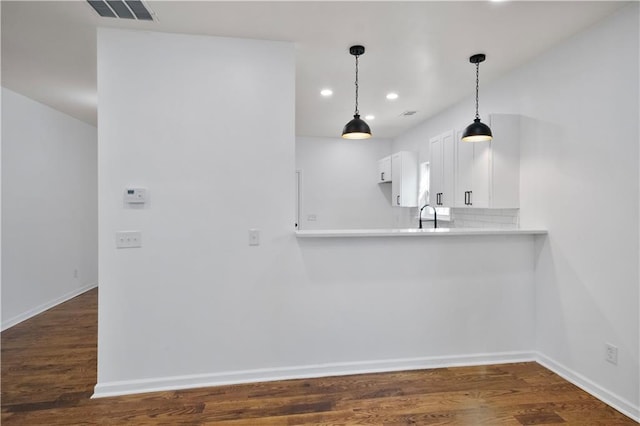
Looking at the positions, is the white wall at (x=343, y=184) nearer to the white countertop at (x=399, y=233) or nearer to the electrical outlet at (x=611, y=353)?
the white countertop at (x=399, y=233)

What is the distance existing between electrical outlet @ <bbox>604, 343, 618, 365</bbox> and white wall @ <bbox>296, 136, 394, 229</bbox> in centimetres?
451

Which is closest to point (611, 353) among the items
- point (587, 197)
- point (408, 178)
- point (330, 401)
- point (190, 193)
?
point (587, 197)

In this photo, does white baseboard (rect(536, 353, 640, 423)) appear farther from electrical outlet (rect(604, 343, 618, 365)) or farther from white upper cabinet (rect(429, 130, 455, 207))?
white upper cabinet (rect(429, 130, 455, 207))

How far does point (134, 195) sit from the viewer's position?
261 centimetres

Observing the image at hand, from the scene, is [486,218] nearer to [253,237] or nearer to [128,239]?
[253,237]

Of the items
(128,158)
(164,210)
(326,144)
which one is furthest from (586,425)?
(326,144)

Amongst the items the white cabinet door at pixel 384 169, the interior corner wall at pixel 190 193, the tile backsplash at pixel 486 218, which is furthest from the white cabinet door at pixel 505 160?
the white cabinet door at pixel 384 169

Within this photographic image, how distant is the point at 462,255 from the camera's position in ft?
9.98

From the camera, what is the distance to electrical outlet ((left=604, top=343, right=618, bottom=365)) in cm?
244

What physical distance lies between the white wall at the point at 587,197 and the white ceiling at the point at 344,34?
0.77ft

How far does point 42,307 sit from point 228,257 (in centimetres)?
351

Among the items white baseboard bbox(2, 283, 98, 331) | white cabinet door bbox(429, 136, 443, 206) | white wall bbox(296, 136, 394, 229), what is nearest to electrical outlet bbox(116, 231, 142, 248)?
white baseboard bbox(2, 283, 98, 331)

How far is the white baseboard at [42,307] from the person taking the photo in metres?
3.98

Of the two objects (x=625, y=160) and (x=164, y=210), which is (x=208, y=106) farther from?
(x=625, y=160)
